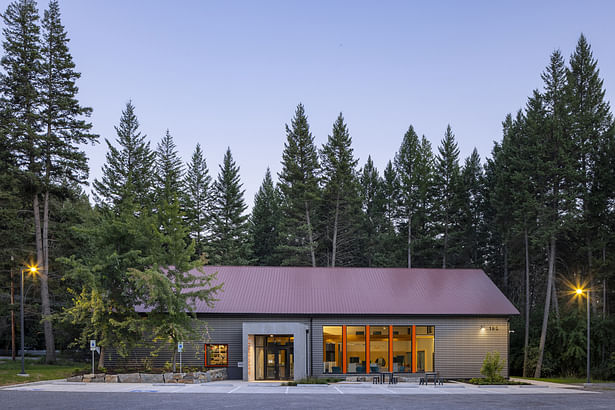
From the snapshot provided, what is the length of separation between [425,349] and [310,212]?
1944 centimetres

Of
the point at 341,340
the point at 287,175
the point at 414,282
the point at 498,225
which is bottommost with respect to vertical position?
the point at 341,340

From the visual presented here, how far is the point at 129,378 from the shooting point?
973 inches

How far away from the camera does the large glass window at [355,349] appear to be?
28812mm

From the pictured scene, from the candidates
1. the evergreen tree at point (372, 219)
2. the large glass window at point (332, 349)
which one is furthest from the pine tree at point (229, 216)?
the large glass window at point (332, 349)

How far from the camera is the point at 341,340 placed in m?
29.2

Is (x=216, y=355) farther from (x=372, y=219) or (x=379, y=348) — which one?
(x=372, y=219)

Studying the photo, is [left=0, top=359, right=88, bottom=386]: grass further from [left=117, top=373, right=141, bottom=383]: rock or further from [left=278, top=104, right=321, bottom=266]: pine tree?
[left=278, top=104, right=321, bottom=266]: pine tree

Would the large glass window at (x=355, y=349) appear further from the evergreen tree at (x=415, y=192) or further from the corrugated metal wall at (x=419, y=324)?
the evergreen tree at (x=415, y=192)

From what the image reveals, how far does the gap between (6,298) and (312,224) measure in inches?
1004

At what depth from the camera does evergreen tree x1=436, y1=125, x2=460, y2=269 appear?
4491 centimetres

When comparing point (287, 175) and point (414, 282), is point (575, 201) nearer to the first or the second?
point (414, 282)

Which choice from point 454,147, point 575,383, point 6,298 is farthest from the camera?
point 454,147

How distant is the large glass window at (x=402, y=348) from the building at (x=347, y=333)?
2.1 inches

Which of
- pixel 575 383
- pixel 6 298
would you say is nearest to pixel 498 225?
pixel 575 383
